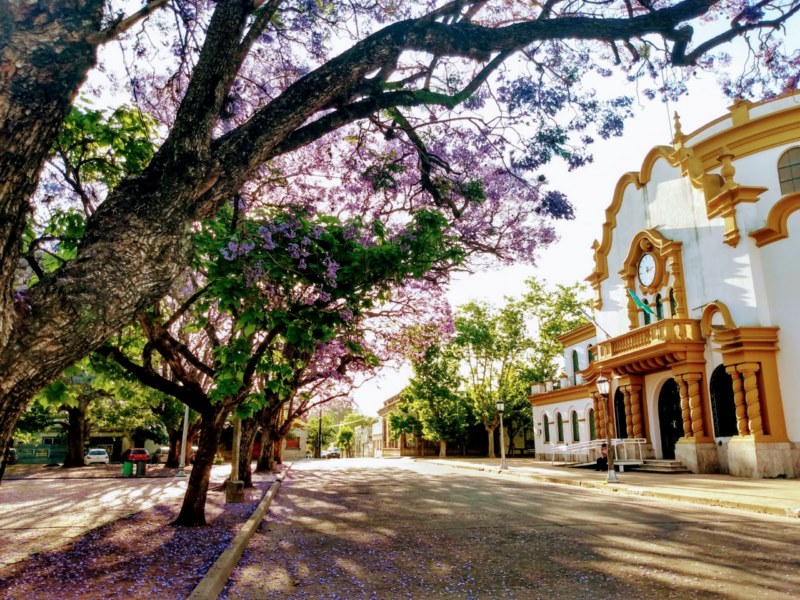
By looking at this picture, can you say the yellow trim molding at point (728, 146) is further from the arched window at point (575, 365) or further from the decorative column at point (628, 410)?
the arched window at point (575, 365)

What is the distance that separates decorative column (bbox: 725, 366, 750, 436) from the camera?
63.0 ft

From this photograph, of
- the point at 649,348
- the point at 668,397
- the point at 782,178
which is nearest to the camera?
the point at 782,178

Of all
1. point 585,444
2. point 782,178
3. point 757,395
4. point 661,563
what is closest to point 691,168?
point 782,178

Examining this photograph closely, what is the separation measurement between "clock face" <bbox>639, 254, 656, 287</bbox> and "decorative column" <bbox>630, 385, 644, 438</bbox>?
→ 188 inches

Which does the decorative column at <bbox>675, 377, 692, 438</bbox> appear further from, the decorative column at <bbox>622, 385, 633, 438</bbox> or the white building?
the decorative column at <bbox>622, 385, 633, 438</bbox>

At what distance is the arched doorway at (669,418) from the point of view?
2369 centimetres

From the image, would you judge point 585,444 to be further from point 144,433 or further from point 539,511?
point 144,433

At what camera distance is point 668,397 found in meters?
24.4

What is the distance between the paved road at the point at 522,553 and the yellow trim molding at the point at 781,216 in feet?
38.7

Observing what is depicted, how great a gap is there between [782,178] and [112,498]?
24.7 m

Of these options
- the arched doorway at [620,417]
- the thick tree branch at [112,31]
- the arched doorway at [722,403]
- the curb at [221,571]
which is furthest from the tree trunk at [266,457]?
the thick tree branch at [112,31]

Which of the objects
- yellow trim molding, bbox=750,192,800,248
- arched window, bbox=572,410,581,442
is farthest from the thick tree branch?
arched window, bbox=572,410,581,442

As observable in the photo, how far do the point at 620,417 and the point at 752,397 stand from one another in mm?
8820

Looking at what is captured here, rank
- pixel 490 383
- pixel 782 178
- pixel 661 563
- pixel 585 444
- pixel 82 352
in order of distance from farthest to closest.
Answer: pixel 490 383
pixel 585 444
pixel 782 178
pixel 661 563
pixel 82 352
